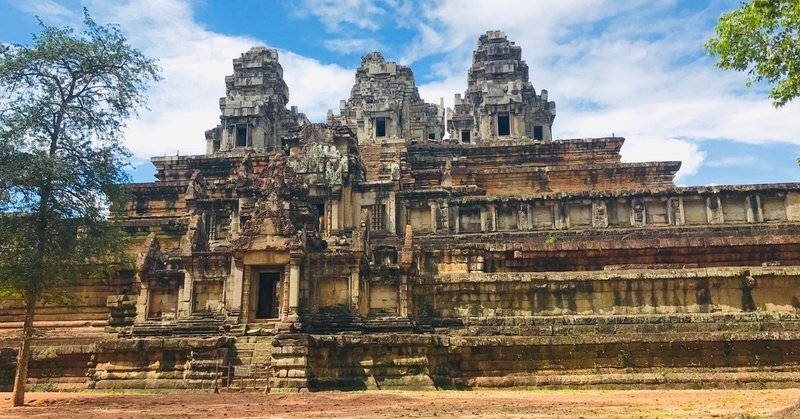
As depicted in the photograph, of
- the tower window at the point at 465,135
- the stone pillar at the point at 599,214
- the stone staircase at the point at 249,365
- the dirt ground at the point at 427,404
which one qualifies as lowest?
the dirt ground at the point at 427,404

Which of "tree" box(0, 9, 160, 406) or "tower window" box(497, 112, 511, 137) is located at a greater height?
"tower window" box(497, 112, 511, 137)

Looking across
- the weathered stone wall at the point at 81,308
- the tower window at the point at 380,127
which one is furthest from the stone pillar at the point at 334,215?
the tower window at the point at 380,127

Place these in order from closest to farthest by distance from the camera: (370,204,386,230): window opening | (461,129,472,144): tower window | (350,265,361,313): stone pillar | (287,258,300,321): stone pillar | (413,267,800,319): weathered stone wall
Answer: (287,258,300,321): stone pillar < (413,267,800,319): weathered stone wall < (350,265,361,313): stone pillar < (370,204,386,230): window opening < (461,129,472,144): tower window

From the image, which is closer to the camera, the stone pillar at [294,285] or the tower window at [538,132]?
the stone pillar at [294,285]

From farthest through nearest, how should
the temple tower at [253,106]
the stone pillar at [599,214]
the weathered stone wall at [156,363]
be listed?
the temple tower at [253,106], the stone pillar at [599,214], the weathered stone wall at [156,363]

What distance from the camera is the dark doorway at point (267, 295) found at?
75.1ft

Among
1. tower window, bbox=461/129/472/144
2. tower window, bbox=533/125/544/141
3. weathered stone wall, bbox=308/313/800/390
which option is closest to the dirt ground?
weathered stone wall, bbox=308/313/800/390

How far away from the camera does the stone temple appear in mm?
19625

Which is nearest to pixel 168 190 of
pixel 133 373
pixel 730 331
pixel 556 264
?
pixel 133 373

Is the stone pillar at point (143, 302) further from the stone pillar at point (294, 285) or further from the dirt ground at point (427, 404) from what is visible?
the stone pillar at point (294, 285)

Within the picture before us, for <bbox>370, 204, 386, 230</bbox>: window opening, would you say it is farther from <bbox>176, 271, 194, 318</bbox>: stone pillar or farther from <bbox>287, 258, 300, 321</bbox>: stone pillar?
<bbox>176, 271, 194, 318</bbox>: stone pillar

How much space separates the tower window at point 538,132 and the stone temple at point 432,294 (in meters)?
31.4

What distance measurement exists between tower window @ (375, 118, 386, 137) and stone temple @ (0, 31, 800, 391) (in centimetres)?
2828

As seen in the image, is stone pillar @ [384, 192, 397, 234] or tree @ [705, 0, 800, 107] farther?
stone pillar @ [384, 192, 397, 234]
